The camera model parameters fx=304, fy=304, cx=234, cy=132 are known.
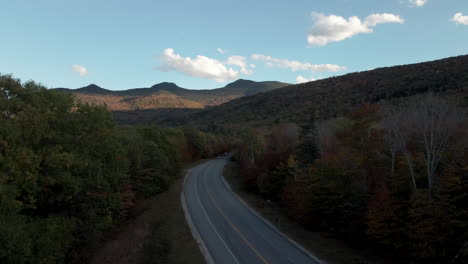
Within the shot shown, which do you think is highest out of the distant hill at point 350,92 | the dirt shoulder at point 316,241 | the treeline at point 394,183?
the distant hill at point 350,92

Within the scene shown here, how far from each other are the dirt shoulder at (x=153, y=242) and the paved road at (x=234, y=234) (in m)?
1.15

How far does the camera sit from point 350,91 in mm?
90000

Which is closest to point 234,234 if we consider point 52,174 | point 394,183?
point 394,183

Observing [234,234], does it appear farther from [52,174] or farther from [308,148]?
[52,174]

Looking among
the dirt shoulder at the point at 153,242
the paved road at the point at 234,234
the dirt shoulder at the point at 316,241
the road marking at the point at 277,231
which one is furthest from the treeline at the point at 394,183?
the dirt shoulder at the point at 153,242

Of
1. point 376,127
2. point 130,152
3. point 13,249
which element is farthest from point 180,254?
point 376,127

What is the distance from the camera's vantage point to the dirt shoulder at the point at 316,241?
63.9 feet

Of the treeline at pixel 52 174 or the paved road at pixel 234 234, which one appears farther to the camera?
the paved road at pixel 234 234

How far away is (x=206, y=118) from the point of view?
515 feet

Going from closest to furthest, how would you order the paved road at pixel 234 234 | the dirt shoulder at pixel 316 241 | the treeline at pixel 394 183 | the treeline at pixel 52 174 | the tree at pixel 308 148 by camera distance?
the treeline at pixel 52 174 < the treeline at pixel 394 183 < the dirt shoulder at pixel 316 241 < the paved road at pixel 234 234 < the tree at pixel 308 148

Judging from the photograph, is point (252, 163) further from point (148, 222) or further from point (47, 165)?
point (47, 165)

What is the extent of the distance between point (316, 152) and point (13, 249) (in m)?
26.5

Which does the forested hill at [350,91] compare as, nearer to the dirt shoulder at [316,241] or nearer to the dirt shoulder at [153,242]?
the dirt shoulder at [316,241]

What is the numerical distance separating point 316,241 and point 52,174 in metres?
19.1
